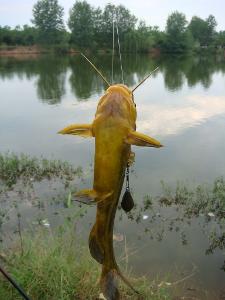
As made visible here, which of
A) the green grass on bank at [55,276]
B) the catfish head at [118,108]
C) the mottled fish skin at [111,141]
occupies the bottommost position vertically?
the green grass on bank at [55,276]

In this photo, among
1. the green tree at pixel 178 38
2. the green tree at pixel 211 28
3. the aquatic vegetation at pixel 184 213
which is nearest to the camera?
the aquatic vegetation at pixel 184 213

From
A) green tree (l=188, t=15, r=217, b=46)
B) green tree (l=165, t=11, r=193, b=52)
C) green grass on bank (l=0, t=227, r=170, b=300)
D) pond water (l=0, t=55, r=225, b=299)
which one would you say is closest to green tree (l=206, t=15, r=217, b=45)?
green tree (l=188, t=15, r=217, b=46)

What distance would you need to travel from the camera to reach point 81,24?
7394 centimetres

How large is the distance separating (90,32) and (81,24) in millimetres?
3510

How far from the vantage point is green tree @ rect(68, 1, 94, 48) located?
70875 millimetres

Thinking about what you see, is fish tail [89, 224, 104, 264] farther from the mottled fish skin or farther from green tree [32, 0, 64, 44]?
green tree [32, 0, 64, 44]

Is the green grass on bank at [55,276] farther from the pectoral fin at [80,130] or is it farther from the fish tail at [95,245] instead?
the pectoral fin at [80,130]

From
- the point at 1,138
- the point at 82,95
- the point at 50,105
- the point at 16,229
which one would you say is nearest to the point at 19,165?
the point at 16,229

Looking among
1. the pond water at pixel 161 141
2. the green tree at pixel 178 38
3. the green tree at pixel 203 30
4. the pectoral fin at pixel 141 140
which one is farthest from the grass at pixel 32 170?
the green tree at pixel 203 30

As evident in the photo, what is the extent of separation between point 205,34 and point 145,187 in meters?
91.3

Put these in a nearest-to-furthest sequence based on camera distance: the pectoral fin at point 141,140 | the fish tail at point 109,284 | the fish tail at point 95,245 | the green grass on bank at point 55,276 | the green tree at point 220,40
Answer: the pectoral fin at point 141,140 < the fish tail at point 95,245 < the fish tail at point 109,284 < the green grass on bank at point 55,276 < the green tree at point 220,40

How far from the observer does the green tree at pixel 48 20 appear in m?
74.6

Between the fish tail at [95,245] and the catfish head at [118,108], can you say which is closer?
the catfish head at [118,108]

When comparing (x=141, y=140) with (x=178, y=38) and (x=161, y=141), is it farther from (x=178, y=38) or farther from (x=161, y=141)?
(x=178, y=38)
